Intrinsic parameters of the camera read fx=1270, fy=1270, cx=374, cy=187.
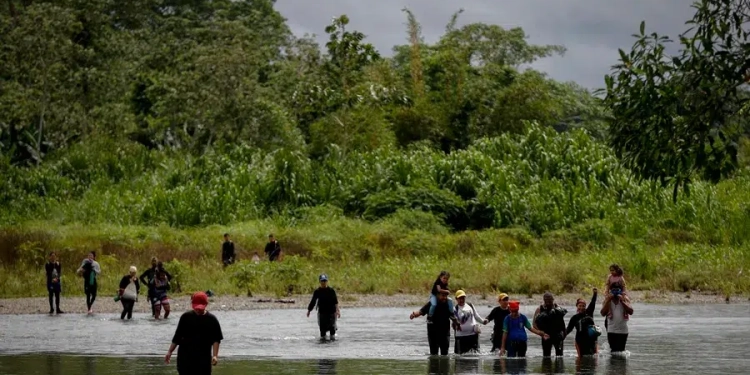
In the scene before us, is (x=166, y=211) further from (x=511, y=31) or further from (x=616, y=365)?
(x=511, y=31)

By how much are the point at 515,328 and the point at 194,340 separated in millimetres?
8114

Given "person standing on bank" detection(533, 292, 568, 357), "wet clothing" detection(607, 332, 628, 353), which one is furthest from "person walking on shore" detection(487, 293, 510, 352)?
"wet clothing" detection(607, 332, 628, 353)

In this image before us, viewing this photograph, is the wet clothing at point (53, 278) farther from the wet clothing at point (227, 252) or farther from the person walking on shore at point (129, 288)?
the wet clothing at point (227, 252)

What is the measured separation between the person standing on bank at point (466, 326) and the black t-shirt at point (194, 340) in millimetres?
7635

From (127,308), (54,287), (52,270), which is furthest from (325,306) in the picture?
(54,287)

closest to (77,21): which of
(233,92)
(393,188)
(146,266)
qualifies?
(233,92)

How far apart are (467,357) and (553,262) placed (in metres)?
22.4

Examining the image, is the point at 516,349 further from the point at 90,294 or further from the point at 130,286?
the point at 90,294

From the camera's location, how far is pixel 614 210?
2160 inches

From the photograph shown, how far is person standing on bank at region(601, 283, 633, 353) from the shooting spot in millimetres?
21547

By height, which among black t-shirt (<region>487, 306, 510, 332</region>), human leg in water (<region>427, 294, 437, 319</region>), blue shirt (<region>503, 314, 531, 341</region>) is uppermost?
human leg in water (<region>427, 294, 437, 319</region>)

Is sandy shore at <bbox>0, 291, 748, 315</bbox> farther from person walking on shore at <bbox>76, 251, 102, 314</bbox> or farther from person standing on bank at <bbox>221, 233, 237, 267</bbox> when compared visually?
person standing on bank at <bbox>221, 233, 237, 267</bbox>

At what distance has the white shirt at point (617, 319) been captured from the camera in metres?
21.7

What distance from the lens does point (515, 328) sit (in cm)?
2131
